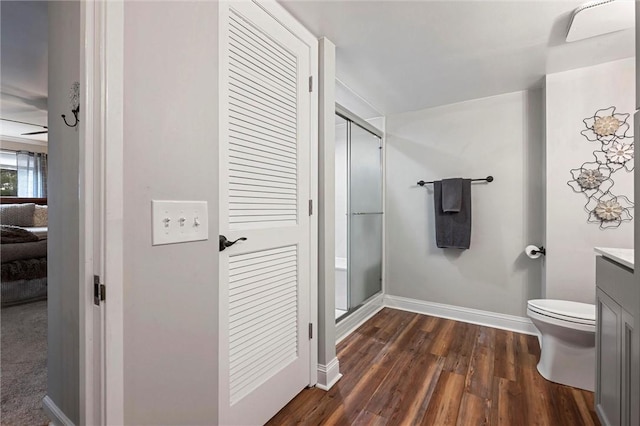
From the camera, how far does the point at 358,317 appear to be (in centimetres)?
296

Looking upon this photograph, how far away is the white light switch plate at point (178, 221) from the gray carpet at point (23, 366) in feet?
4.30

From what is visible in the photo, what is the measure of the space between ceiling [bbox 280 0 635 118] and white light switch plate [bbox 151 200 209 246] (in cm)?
124

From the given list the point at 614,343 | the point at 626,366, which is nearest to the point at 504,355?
the point at 614,343

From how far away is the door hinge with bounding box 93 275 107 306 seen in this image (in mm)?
913

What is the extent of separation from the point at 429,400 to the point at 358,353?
0.68 metres

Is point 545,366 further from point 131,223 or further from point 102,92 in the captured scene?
point 102,92

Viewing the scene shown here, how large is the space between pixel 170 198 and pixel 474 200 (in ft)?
9.47

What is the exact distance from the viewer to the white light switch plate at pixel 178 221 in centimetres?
104

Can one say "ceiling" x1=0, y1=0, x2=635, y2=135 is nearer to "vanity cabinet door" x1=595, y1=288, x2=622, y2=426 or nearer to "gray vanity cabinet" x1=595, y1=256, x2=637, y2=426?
"gray vanity cabinet" x1=595, y1=256, x2=637, y2=426

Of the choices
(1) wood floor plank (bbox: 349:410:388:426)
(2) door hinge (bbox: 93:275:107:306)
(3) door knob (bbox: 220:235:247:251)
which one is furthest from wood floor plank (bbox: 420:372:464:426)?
(2) door hinge (bbox: 93:275:107:306)

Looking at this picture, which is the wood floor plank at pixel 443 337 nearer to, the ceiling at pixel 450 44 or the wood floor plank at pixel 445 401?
the wood floor plank at pixel 445 401

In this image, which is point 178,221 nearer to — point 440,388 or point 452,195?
point 440,388

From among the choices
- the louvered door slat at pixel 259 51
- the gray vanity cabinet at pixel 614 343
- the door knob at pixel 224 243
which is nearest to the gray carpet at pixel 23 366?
the door knob at pixel 224 243

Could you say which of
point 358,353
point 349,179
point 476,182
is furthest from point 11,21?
point 476,182
